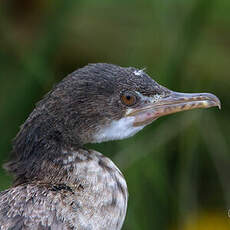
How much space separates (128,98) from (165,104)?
6.7 inches

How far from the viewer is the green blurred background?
3711 millimetres

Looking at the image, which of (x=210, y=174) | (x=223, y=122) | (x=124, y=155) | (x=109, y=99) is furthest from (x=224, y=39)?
(x=109, y=99)

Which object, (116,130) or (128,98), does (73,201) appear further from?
(128,98)

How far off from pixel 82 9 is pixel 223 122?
137 centimetres

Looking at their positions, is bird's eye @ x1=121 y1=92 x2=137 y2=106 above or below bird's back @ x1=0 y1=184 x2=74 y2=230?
above

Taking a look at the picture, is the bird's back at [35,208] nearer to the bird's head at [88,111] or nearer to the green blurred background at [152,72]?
the bird's head at [88,111]

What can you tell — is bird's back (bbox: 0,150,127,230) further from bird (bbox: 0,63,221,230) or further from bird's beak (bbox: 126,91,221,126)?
bird's beak (bbox: 126,91,221,126)

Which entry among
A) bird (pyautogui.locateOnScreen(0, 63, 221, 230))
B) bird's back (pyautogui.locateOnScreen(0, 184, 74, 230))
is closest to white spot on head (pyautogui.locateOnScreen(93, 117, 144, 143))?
bird (pyautogui.locateOnScreen(0, 63, 221, 230))

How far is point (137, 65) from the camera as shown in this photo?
3.88 metres

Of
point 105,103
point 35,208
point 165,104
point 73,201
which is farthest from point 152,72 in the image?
point 35,208

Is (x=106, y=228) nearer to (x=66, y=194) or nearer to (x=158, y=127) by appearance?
(x=66, y=194)

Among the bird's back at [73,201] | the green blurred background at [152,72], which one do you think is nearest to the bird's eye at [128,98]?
the bird's back at [73,201]

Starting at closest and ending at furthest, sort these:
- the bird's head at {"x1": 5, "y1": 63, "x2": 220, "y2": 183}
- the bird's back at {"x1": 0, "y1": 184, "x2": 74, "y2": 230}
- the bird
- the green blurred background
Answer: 1. the bird's back at {"x1": 0, "y1": 184, "x2": 74, "y2": 230}
2. the bird
3. the bird's head at {"x1": 5, "y1": 63, "x2": 220, "y2": 183}
4. the green blurred background

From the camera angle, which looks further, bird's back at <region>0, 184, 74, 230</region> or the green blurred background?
the green blurred background
